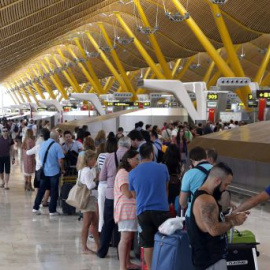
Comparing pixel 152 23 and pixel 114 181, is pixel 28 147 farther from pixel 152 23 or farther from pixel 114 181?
pixel 152 23

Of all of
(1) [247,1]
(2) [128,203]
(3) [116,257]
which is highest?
(1) [247,1]

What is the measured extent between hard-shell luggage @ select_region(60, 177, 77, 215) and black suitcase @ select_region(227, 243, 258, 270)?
6492mm

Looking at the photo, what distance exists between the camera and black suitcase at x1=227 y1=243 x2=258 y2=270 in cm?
632

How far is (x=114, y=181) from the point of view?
852 centimetres

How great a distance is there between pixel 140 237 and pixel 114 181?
121cm

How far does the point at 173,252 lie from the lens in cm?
607

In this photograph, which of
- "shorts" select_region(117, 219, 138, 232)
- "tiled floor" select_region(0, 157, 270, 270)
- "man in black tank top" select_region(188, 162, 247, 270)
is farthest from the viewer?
"tiled floor" select_region(0, 157, 270, 270)

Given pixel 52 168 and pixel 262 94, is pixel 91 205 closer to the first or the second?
pixel 52 168

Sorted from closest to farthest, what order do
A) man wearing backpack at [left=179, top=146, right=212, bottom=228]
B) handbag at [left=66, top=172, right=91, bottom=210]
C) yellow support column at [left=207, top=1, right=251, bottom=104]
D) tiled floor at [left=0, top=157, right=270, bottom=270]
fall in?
man wearing backpack at [left=179, top=146, right=212, bottom=228]
tiled floor at [left=0, top=157, right=270, bottom=270]
handbag at [left=66, top=172, right=91, bottom=210]
yellow support column at [left=207, top=1, right=251, bottom=104]

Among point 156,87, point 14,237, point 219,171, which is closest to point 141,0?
point 156,87

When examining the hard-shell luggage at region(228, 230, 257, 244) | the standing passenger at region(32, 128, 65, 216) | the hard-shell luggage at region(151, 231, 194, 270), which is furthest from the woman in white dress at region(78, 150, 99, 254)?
the hard-shell luggage at region(151, 231, 194, 270)

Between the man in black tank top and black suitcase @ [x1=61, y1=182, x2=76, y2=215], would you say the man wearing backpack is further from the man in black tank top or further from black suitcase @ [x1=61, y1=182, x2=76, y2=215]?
black suitcase @ [x1=61, y1=182, x2=76, y2=215]

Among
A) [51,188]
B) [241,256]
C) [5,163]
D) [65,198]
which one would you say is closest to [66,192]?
[65,198]

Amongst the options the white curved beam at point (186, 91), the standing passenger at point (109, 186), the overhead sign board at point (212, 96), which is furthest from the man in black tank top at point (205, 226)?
the overhead sign board at point (212, 96)
